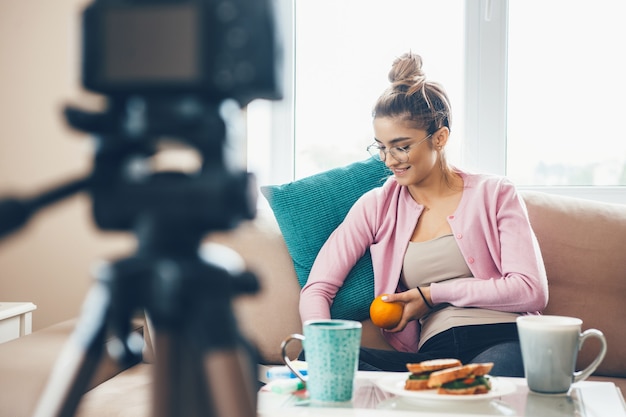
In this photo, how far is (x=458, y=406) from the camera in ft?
3.68

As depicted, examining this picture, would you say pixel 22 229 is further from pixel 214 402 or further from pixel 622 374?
pixel 622 374

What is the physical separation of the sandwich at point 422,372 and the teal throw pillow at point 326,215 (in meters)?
0.89

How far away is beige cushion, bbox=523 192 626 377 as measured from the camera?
6.75 ft

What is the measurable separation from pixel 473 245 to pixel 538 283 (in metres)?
0.19

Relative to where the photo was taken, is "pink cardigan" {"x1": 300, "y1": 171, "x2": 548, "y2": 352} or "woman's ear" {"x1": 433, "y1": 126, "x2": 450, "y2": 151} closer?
"pink cardigan" {"x1": 300, "y1": 171, "x2": 548, "y2": 352}

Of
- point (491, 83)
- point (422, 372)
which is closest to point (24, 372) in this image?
point (422, 372)

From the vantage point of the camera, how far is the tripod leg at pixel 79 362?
0.42m

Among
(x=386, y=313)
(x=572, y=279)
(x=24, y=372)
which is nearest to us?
(x=24, y=372)

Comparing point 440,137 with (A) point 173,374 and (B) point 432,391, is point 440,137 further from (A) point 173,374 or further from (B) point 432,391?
(A) point 173,374

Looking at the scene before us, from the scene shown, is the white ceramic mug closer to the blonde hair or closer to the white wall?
the blonde hair

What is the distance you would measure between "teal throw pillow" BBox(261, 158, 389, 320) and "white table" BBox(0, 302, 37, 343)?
0.81m

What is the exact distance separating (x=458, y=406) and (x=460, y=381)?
0.17 feet

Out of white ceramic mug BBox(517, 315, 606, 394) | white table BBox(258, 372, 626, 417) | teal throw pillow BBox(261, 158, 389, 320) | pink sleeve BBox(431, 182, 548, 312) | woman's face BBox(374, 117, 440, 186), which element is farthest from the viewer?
teal throw pillow BBox(261, 158, 389, 320)

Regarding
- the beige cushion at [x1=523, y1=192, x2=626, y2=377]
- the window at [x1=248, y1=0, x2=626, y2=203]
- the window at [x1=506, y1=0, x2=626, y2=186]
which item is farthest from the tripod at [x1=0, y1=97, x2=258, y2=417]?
the window at [x1=506, y1=0, x2=626, y2=186]
